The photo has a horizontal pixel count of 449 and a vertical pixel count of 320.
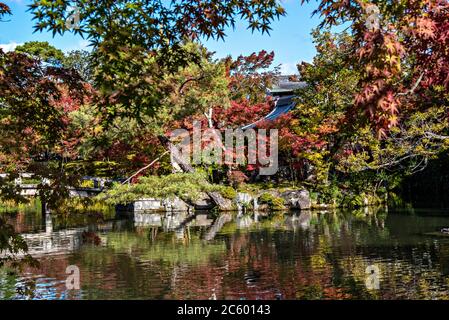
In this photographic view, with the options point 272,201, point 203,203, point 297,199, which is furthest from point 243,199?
point 297,199

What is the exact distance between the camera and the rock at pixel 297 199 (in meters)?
19.5

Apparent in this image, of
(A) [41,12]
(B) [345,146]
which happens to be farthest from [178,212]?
(A) [41,12]

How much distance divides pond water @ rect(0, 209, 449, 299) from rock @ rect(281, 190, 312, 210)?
12.5ft

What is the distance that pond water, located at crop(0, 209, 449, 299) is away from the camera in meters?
6.90

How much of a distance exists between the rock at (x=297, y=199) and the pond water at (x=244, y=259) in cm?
381

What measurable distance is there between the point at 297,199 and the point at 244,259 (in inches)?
414

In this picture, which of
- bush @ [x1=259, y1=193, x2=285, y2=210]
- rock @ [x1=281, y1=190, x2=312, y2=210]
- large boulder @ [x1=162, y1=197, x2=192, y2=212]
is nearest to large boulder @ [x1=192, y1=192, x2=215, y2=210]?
large boulder @ [x1=162, y1=197, x2=192, y2=212]

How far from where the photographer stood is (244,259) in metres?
9.38

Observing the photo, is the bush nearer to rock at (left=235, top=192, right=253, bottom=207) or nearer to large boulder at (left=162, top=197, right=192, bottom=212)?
rock at (left=235, top=192, right=253, bottom=207)

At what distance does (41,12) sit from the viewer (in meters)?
3.13

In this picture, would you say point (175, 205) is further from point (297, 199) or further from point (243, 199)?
point (297, 199)

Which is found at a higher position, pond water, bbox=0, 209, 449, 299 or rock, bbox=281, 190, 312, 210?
rock, bbox=281, 190, 312, 210
